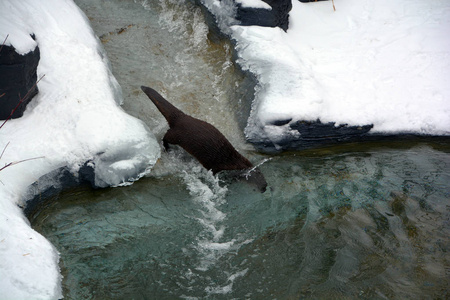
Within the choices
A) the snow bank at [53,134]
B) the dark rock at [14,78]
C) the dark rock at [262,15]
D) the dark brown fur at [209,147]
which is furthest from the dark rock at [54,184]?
the dark rock at [262,15]

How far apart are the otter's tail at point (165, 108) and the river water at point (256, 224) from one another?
0.30m

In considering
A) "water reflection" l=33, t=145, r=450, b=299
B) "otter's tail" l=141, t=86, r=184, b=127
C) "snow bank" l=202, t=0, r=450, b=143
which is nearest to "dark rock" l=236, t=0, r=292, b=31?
"snow bank" l=202, t=0, r=450, b=143

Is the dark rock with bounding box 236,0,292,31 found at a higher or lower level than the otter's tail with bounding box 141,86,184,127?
higher

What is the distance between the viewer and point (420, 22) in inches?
252

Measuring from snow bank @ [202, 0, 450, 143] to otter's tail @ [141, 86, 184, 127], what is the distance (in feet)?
3.09

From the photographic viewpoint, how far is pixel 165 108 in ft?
15.6

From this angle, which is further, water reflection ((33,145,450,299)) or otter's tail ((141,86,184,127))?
otter's tail ((141,86,184,127))

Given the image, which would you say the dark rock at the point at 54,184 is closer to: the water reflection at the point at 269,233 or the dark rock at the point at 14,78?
the water reflection at the point at 269,233

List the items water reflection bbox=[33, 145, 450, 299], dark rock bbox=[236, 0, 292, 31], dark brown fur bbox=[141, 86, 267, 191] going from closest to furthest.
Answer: water reflection bbox=[33, 145, 450, 299] → dark brown fur bbox=[141, 86, 267, 191] → dark rock bbox=[236, 0, 292, 31]

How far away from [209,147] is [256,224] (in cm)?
103

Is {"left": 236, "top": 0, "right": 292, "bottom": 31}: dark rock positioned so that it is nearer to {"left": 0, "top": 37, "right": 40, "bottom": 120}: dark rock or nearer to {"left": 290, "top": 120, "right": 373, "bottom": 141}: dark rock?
{"left": 290, "top": 120, "right": 373, "bottom": 141}: dark rock

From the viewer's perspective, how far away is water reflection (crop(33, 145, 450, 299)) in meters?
3.24

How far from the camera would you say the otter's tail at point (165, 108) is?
4.69 metres

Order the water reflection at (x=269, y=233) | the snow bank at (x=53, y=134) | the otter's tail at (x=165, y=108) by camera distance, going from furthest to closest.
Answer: the otter's tail at (x=165, y=108) < the water reflection at (x=269, y=233) < the snow bank at (x=53, y=134)
